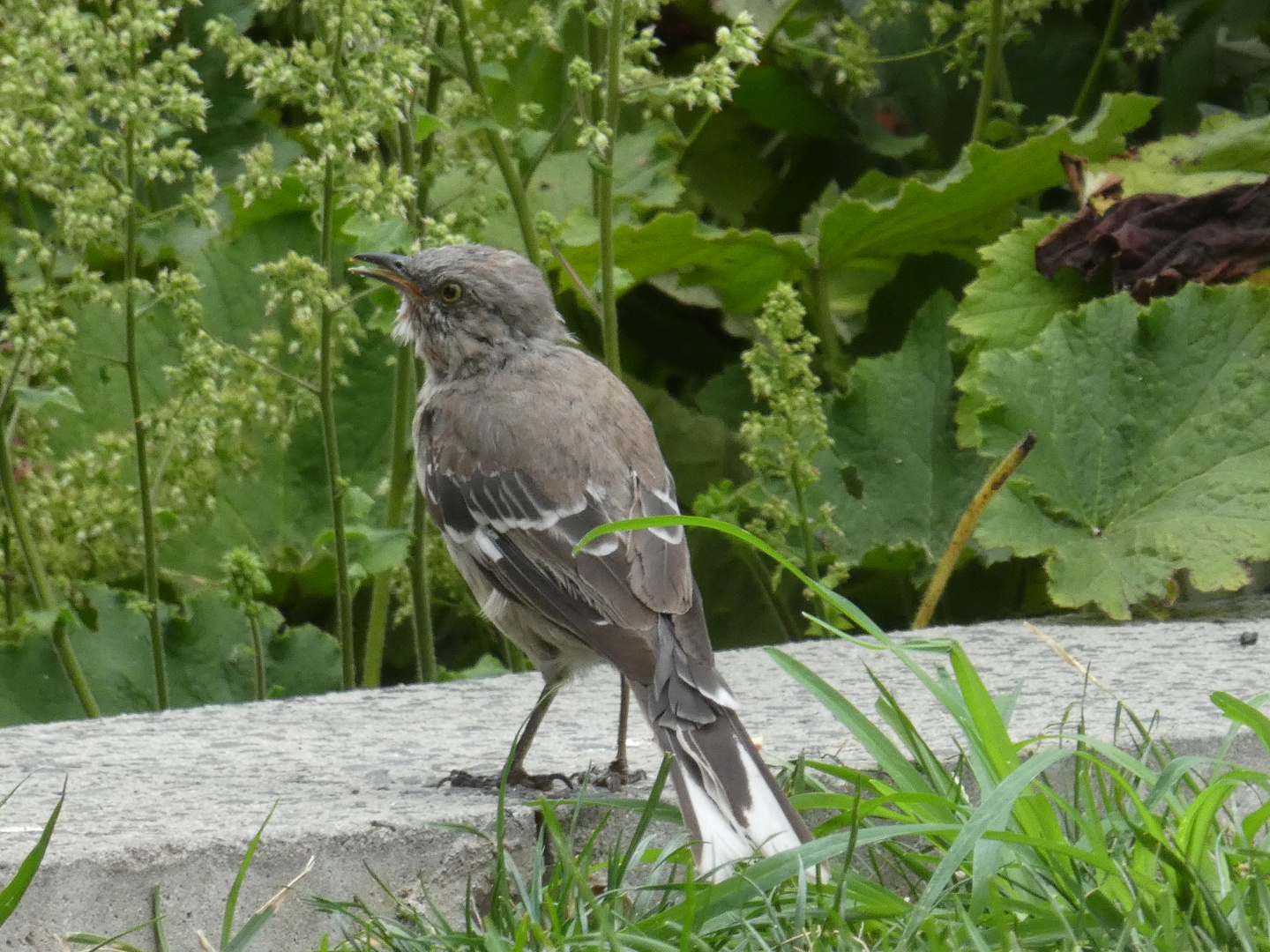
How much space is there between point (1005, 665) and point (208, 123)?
3.79m

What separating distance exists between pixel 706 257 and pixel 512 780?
2.58 metres

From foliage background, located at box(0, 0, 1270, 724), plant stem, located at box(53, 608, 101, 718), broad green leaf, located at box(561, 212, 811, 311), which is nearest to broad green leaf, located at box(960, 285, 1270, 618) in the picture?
foliage background, located at box(0, 0, 1270, 724)

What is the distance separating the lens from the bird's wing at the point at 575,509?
3154 millimetres

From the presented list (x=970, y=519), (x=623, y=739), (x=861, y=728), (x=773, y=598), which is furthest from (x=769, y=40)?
(x=861, y=728)

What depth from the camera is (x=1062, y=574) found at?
14.4ft

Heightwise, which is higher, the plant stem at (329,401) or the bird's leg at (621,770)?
the plant stem at (329,401)

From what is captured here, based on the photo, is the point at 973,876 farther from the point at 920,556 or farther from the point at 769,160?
the point at 769,160

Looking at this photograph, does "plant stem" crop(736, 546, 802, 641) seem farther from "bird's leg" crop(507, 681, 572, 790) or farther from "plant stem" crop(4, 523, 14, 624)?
"plant stem" crop(4, 523, 14, 624)

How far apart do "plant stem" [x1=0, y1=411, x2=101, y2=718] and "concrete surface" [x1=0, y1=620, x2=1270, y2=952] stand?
456 millimetres

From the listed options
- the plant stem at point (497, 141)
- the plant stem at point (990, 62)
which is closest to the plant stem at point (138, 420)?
the plant stem at point (497, 141)

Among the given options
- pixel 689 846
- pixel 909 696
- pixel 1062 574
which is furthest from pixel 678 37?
pixel 689 846

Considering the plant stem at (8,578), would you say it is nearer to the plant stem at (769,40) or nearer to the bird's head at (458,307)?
the bird's head at (458,307)

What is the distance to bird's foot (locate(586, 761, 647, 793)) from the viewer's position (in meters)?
3.25

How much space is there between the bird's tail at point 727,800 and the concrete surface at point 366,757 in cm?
31
